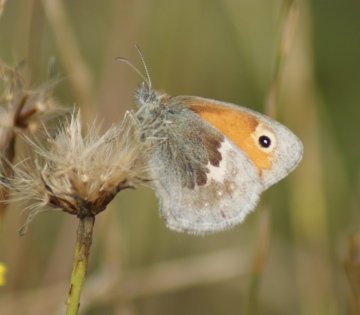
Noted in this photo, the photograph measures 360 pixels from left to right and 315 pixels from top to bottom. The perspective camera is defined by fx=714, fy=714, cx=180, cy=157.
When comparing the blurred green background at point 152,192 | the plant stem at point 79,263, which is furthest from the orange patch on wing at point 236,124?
the plant stem at point 79,263

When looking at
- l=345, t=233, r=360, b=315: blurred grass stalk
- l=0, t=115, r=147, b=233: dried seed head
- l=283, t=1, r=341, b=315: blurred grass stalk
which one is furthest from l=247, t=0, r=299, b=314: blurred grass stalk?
l=283, t=1, r=341, b=315: blurred grass stalk

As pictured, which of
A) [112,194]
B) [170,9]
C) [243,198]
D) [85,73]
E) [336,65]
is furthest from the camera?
[336,65]

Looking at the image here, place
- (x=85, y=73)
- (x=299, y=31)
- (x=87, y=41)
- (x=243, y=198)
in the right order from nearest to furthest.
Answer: (x=243, y=198), (x=85, y=73), (x=299, y=31), (x=87, y=41)

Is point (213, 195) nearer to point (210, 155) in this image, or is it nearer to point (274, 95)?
point (210, 155)

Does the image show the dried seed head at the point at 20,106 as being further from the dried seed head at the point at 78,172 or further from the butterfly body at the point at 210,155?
the butterfly body at the point at 210,155

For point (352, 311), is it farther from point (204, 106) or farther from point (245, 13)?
point (245, 13)

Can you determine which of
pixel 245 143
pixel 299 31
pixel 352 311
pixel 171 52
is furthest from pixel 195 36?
pixel 352 311

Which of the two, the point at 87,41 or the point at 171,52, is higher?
the point at 171,52
